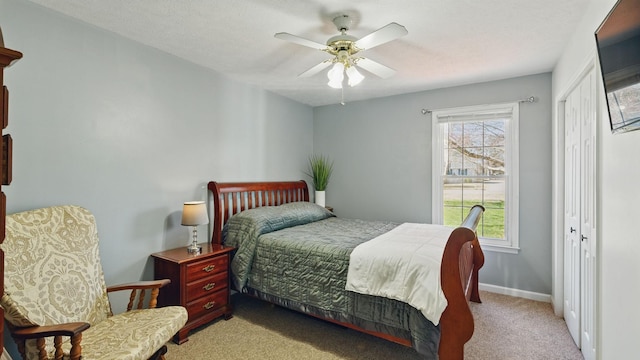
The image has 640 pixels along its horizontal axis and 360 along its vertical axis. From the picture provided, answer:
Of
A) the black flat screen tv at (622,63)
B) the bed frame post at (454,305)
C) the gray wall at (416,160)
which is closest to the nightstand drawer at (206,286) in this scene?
the bed frame post at (454,305)

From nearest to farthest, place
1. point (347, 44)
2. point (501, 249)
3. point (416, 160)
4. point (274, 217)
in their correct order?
point (347, 44) < point (274, 217) < point (501, 249) < point (416, 160)

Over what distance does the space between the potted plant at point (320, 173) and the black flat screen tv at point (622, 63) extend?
3508 mm

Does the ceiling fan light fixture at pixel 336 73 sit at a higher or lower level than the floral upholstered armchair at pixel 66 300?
higher

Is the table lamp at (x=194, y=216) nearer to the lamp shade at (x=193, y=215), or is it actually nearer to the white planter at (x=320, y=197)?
the lamp shade at (x=193, y=215)

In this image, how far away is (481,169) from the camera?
384 centimetres

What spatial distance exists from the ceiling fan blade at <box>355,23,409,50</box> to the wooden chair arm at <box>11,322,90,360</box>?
2.33 meters

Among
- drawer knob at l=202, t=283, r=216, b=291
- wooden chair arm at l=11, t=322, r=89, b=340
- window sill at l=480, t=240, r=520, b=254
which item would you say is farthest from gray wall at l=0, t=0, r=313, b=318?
window sill at l=480, t=240, r=520, b=254

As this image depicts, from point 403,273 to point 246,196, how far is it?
2.20 m

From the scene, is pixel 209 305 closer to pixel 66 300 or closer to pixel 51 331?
pixel 66 300

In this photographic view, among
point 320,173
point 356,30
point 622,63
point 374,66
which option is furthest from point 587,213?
point 320,173

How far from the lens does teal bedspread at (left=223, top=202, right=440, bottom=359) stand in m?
2.17

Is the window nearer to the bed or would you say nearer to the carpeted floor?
the bed

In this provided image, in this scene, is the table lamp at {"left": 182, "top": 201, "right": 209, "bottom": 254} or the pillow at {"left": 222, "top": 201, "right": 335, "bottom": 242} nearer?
the table lamp at {"left": 182, "top": 201, "right": 209, "bottom": 254}

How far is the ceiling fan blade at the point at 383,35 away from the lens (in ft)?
6.38
